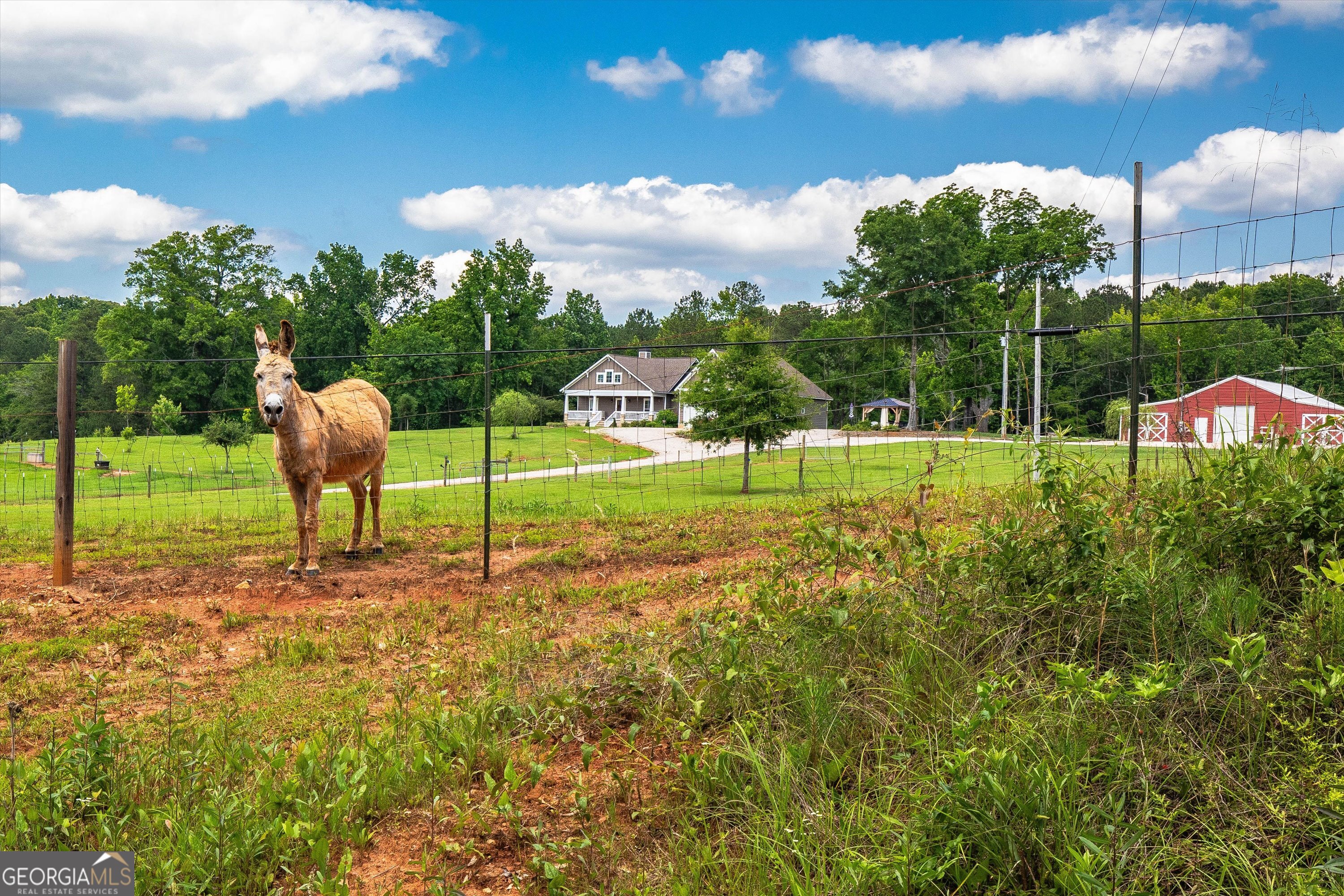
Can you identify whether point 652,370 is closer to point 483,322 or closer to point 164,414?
point 483,322

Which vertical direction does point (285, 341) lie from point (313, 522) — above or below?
above

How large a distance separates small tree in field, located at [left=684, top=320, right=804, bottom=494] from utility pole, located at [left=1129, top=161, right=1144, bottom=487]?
15.9 metres

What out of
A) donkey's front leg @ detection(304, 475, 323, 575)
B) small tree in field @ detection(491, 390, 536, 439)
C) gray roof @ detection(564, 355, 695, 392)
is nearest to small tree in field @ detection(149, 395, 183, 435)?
small tree in field @ detection(491, 390, 536, 439)

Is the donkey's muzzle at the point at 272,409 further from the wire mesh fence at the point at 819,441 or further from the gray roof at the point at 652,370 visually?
the gray roof at the point at 652,370

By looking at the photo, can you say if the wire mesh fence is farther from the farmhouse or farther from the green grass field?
the farmhouse

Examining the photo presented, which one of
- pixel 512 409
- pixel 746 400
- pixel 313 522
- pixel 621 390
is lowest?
pixel 313 522

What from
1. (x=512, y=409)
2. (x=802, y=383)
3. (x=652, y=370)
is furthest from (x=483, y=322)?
(x=802, y=383)

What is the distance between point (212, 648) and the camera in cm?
696

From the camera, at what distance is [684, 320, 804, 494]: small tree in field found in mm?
24406

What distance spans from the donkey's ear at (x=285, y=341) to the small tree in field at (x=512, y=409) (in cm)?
3763

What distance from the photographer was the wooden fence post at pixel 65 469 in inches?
367

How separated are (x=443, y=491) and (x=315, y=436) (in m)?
11.4

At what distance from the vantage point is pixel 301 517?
10047mm

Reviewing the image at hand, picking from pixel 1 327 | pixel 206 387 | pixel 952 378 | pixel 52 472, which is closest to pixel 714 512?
pixel 52 472
